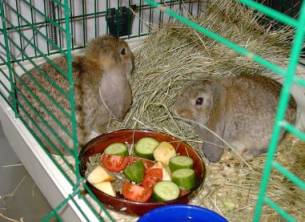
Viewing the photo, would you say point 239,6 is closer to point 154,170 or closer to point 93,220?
point 154,170

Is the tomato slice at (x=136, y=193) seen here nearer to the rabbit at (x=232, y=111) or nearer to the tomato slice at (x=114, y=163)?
the tomato slice at (x=114, y=163)

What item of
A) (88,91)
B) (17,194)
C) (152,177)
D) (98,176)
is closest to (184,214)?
(152,177)

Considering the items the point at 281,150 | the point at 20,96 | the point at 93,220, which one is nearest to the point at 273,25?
the point at 281,150

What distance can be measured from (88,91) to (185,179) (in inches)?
29.8

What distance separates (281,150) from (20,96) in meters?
1.56

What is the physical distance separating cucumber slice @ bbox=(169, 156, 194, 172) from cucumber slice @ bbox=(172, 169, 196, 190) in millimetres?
50

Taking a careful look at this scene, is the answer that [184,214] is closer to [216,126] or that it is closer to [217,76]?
[216,126]

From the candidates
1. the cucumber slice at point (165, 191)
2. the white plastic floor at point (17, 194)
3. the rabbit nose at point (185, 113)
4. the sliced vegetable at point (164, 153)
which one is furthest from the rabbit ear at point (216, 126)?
the white plastic floor at point (17, 194)

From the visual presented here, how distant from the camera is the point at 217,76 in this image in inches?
118

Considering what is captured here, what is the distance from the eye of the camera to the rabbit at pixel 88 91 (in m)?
2.57

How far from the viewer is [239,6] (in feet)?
11.0

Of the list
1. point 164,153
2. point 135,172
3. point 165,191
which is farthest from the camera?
point 164,153

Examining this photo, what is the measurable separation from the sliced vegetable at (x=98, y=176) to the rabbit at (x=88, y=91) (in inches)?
14.1

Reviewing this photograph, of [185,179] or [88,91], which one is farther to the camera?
[88,91]
